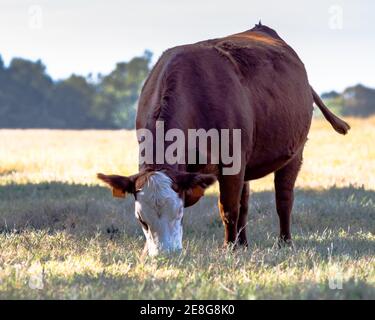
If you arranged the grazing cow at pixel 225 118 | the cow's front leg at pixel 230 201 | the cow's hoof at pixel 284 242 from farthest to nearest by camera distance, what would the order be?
the cow's hoof at pixel 284 242
the cow's front leg at pixel 230 201
the grazing cow at pixel 225 118

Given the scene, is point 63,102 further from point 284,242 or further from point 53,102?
point 284,242

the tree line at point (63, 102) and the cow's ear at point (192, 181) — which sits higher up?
the cow's ear at point (192, 181)

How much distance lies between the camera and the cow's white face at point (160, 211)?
6.31 metres

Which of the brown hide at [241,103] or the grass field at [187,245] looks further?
the brown hide at [241,103]

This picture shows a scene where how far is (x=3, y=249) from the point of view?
7309 mm

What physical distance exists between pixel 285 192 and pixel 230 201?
1876 mm

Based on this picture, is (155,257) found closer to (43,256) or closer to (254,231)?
(43,256)

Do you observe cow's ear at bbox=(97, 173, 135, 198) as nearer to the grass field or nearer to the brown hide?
the brown hide

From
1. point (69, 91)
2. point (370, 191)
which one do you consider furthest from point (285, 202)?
point (69, 91)

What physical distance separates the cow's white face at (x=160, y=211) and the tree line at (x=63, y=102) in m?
53.0

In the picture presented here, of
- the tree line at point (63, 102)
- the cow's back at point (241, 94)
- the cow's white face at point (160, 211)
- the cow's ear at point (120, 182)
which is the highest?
the cow's back at point (241, 94)

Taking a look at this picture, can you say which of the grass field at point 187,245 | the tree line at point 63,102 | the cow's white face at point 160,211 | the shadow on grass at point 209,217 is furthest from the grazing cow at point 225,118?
the tree line at point 63,102

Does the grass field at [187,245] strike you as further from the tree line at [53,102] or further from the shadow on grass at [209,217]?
the tree line at [53,102]

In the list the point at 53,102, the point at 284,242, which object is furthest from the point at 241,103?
the point at 53,102
